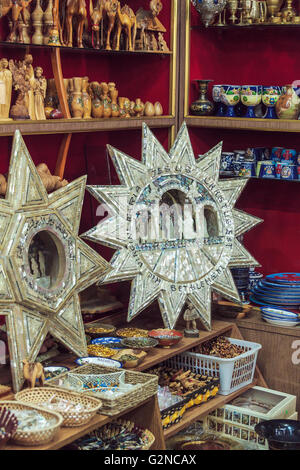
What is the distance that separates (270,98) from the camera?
3.61m

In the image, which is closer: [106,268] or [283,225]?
[106,268]

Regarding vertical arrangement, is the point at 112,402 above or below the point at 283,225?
below

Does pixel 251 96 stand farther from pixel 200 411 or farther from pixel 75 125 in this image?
pixel 200 411

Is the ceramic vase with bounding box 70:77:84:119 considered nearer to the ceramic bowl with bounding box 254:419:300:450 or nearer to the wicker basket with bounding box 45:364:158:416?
the wicker basket with bounding box 45:364:158:416

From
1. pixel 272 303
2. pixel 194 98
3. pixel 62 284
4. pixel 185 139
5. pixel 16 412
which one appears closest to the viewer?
pixel 16 412

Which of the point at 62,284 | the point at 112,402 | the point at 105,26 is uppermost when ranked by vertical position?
the point at 105,26

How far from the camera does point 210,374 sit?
333cm

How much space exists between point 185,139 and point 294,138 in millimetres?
782

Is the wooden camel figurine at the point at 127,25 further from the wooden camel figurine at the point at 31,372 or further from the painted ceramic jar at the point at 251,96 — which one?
the wooden camel figurine at the point at 31,372

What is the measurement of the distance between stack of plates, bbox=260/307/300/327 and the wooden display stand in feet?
0.53

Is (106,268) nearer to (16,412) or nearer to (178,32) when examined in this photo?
(16,412)

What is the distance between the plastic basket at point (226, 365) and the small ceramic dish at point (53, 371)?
778 millimetres

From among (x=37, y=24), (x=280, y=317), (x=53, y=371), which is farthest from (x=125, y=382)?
(x=37, y=24)

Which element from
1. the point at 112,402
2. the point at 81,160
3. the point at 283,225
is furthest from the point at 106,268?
the point at 283,225
